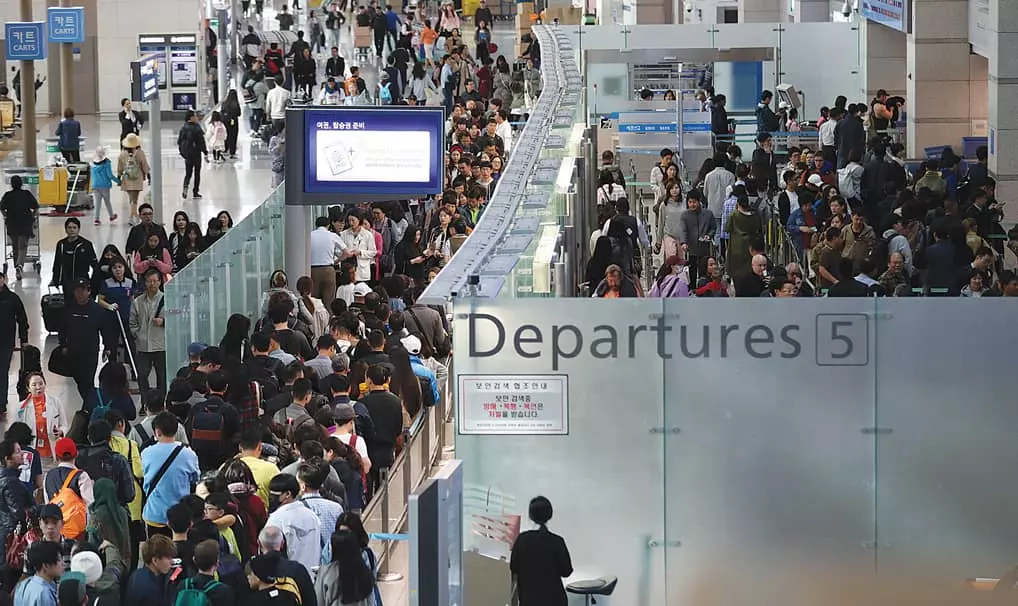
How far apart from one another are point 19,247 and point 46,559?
1323 cm

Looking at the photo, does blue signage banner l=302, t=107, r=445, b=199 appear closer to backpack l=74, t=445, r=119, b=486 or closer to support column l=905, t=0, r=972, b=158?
backpack l=74, t=445, r=119, b=486

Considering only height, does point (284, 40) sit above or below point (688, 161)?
above

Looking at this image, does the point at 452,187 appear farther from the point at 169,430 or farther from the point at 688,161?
the point at 169,430

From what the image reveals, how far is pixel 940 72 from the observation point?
79.6ft

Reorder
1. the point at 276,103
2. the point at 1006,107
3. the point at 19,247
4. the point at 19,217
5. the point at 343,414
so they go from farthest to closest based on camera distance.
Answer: the point at 276,103 < the point at 19,247 < the point at 19,217 < the point at 1006,107 < the point at 343,414

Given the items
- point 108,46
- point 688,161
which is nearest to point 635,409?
point 688,161

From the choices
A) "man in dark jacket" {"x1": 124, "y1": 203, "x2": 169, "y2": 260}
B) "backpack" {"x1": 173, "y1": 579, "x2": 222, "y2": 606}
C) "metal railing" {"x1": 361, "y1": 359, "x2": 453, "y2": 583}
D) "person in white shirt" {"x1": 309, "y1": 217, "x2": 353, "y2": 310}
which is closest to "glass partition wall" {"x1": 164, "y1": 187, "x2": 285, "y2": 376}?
"person in white shirt" {"x1": 309, "y1": 217, "x2": 353, "y2": 310}

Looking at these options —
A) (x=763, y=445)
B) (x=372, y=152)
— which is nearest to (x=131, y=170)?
(x=372, y=152)

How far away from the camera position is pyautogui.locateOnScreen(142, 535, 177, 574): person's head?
7.77m

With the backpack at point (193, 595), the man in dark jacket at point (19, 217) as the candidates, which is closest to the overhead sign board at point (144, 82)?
the man in dark jacket at point (19, 217)

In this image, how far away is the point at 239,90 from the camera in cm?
4288

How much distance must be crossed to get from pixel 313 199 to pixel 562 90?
7.59 metres

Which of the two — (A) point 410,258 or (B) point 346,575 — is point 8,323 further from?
(B) point 346,575

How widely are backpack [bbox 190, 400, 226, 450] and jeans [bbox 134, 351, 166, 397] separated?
13.8ft
